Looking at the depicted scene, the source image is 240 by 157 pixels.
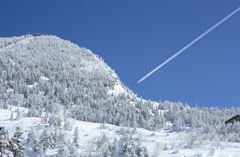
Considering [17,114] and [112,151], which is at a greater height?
[17,114]

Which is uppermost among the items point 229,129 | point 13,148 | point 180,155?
point 229,129

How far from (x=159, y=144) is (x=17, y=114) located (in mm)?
55026

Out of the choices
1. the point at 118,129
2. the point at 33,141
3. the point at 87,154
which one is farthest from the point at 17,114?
the point at 87,154

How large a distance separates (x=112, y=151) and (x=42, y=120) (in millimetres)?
55427

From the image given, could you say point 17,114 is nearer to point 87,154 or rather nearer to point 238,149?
point 87,154

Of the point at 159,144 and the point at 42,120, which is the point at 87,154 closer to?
the point at 159,144

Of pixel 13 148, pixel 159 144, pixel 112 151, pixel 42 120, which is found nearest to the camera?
pixel 13 148

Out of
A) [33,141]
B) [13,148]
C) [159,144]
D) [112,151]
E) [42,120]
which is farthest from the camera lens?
[42,120]

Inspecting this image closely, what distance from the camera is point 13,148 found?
3622 cm

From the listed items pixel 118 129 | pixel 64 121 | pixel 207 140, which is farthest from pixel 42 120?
pixel 207 140

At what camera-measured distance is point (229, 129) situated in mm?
195000

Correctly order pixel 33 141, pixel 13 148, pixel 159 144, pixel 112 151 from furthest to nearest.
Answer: pixel 159 144 < pixel 33 141 < pixel 112 151 < pixel 13 148

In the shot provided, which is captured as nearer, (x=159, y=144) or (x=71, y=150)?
A: (x=71, y=150)

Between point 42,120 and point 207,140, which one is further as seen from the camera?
point 42,120
